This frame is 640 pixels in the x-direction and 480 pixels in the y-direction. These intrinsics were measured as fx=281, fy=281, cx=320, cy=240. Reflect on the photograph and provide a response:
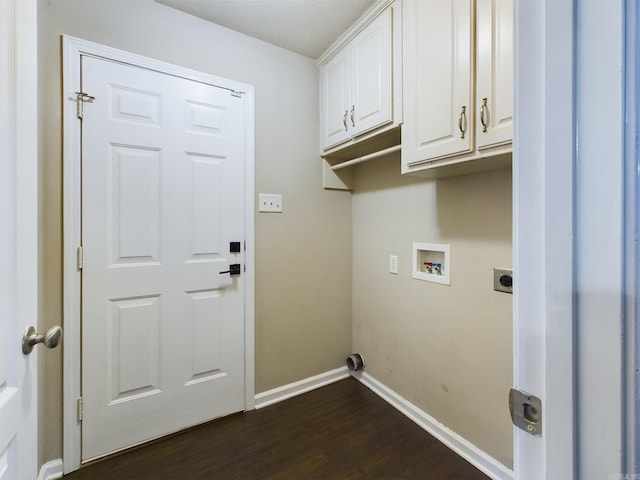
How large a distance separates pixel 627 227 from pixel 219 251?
1.77 m

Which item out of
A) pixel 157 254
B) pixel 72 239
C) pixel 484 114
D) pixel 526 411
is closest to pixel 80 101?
pixel 72 239

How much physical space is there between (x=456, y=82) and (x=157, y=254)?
1749 millimetres

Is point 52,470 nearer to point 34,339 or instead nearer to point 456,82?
point 34,339

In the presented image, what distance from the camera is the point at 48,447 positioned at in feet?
4.46

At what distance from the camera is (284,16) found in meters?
1.68

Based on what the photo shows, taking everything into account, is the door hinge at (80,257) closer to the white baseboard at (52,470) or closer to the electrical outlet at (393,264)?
the white baseboard at (52,470)

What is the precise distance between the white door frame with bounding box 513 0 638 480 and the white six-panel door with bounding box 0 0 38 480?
3.15 feet

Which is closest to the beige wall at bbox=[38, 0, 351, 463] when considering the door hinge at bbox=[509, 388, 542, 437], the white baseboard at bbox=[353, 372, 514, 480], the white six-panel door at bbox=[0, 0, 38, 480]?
the white baseboard at bbox=[353, 372, 514, 480]

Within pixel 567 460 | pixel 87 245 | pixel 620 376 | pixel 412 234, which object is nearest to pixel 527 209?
pixel 620 376

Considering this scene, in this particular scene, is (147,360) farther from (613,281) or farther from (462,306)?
(613,281)

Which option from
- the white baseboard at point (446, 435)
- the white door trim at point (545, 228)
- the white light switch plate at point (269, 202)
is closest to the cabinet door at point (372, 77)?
the white light switch plate at point (269, 202)

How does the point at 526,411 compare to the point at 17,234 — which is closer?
the point at 526,411

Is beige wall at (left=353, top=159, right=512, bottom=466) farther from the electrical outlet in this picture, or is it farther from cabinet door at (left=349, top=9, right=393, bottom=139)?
cabinet door at (left=349, top=9, right=393, bottom=139)

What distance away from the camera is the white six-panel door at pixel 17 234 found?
1.93 feet
